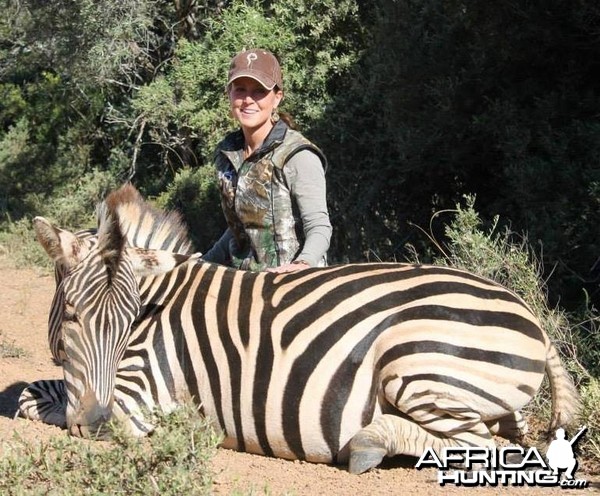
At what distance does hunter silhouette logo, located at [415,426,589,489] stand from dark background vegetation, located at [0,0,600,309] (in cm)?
248

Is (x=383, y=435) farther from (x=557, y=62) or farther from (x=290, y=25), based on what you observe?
(x=290, y=25)

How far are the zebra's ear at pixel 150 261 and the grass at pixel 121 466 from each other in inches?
44.7

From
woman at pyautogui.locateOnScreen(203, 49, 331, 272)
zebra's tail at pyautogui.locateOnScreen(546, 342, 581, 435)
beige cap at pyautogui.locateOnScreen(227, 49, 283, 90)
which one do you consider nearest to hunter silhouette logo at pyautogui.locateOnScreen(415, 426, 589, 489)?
zebra's tail at pyautogui.locateOnScreen(546, 342, 581, 435)

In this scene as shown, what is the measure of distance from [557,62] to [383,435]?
236 inches

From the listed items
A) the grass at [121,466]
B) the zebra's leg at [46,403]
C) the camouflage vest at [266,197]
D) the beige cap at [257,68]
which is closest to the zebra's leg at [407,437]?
the grass at [121,466]

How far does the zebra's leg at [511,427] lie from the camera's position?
4.87 m

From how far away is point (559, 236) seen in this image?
27.0ft

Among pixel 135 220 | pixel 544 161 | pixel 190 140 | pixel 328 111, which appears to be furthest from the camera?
pixel 190 140

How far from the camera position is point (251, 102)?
17.7 feet

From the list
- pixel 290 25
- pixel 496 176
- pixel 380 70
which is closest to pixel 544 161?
pixel 496 176

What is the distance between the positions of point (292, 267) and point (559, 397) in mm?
1463

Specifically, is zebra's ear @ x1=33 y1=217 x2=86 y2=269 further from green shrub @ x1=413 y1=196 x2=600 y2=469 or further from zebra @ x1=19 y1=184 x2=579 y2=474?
green shrub @ x1=413 y1=196 x2=600 y2=469

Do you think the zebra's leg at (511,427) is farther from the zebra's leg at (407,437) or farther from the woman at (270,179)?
the woman at (270,179)

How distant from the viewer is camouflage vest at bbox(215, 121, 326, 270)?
5.40 meters
